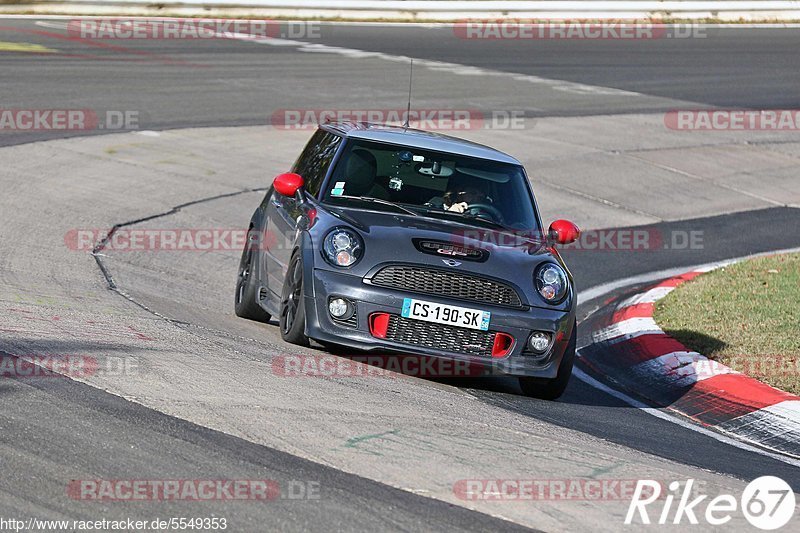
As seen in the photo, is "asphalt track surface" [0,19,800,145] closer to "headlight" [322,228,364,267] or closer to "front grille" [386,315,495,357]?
"headlight" [322,228,364,267]

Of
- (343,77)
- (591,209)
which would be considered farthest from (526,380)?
(343,77)

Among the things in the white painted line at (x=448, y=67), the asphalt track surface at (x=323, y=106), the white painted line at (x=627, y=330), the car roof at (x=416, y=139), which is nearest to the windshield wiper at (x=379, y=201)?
the car roof at (x=416, y=139)

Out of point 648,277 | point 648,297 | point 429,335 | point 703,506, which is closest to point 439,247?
point 429,335

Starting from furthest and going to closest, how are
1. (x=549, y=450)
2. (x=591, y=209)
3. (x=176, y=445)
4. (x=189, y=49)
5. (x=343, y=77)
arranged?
(x=189, y=49), (x=343, y=77), (x=591, y=209), (x=549, y=450), (x=176, y=445)

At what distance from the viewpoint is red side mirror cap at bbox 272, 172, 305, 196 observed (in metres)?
8.60

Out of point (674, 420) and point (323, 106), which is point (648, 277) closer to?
point (674, 420)

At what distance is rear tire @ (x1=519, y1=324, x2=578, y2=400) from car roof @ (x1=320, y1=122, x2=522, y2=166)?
161cm

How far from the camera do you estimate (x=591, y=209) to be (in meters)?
15.3

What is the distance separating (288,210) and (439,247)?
1517mm

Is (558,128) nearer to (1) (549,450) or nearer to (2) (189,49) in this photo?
(2) (189,49)

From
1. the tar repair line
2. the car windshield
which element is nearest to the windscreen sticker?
the car windshield

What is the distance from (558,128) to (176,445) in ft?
47.7

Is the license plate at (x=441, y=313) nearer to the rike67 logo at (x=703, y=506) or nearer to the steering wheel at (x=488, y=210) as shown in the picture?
the steering wheel at (x=488, y=210)

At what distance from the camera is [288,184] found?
8633mm
